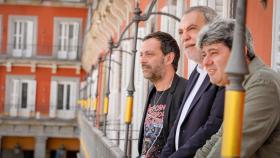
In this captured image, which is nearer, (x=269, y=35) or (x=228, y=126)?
(x=228, y=126)

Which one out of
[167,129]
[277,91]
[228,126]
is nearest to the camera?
[228,126]

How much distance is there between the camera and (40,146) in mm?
36844

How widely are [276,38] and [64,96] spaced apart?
34819 millimetres

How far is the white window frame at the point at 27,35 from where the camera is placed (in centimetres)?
3891

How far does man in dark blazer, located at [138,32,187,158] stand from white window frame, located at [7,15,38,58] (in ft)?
114

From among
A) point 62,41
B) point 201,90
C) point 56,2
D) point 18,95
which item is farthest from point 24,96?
point 201,90

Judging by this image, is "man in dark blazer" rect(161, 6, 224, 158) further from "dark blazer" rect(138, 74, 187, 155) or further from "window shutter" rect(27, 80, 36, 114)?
"window shutter" rect(27, 80, 36, 114)

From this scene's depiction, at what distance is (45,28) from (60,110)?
4.89 meters

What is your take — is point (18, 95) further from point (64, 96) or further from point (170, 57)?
point (170, 57)

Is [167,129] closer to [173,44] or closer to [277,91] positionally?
[173,44]

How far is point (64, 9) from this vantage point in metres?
39.5

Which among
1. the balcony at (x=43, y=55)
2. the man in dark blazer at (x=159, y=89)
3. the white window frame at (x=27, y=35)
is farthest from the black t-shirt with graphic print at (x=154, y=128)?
the white window frame at (x=27, y=35)

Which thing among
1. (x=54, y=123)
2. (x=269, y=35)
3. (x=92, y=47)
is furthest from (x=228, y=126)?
(x=54, y=123)

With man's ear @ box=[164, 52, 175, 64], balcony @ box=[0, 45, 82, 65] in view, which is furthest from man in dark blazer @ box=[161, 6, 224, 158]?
balcony @ box=[0, 45, 82, 65]
